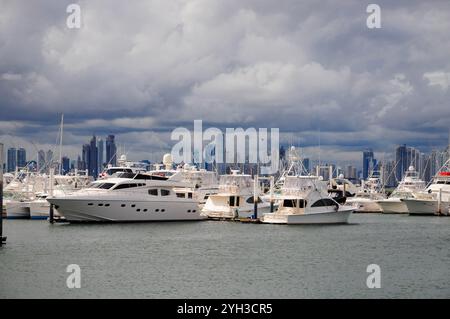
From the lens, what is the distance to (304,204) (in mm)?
72688

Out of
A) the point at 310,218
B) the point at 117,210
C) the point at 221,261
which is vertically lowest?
the point at 221,261

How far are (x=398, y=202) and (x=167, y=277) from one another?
254ft

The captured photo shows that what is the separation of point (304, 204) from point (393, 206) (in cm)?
4395

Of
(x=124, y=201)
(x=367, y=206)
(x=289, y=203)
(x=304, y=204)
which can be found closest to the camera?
(x=304, y=204)

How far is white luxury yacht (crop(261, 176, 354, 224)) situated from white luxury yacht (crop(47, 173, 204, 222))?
11.2 m

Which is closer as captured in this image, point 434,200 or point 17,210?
point 17,210

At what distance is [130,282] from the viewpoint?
38.5 m

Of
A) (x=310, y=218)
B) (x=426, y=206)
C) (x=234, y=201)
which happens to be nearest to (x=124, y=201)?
(x=234, y=201)

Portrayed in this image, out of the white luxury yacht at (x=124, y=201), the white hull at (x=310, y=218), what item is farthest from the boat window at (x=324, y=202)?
the white luxury yacht at (x=124, y=201)

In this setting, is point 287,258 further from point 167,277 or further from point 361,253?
point 167,277

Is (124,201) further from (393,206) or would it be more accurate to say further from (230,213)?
(393,206)

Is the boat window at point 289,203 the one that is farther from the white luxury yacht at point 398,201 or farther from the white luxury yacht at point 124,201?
the white luxury yacht at point 398,201

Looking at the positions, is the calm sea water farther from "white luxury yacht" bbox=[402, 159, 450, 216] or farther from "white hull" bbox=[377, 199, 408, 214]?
"white hull" bbox=[377, 199, 408, 214]
